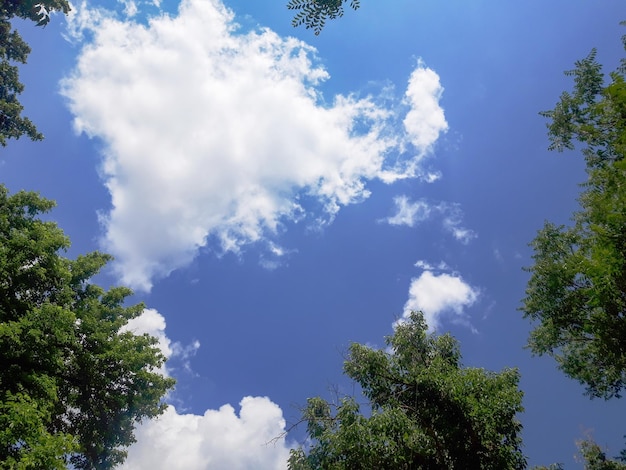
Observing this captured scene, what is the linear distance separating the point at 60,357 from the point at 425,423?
581 inches

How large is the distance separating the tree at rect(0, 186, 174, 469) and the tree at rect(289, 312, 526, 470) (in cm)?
A: 907

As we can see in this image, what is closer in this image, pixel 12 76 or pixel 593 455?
pixel 12 76

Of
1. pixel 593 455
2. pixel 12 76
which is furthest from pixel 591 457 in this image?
pixel 12 76

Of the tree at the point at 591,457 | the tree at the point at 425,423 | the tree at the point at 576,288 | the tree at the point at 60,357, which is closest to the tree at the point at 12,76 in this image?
the tree at the point at 60,357

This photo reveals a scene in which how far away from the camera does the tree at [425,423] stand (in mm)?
11547

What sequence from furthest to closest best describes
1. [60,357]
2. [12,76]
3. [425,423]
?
1. [12,76]
2. [60,357]
3. [425,423]

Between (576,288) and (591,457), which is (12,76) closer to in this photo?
(576,288)

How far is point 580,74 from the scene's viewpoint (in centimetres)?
1844

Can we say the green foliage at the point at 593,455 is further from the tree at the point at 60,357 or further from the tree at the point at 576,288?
the tree at the point at 60,357

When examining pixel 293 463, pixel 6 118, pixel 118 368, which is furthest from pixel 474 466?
pixel 6 118

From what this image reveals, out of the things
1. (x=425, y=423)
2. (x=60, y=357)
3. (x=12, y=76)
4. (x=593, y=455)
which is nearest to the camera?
(x=425, y=423)

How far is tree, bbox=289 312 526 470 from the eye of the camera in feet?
37.9

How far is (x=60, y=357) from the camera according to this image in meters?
15.0

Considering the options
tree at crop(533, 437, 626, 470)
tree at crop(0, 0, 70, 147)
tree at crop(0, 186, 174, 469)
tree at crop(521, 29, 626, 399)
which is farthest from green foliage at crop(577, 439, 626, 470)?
tree at crop(0, 0, 70, 147)
